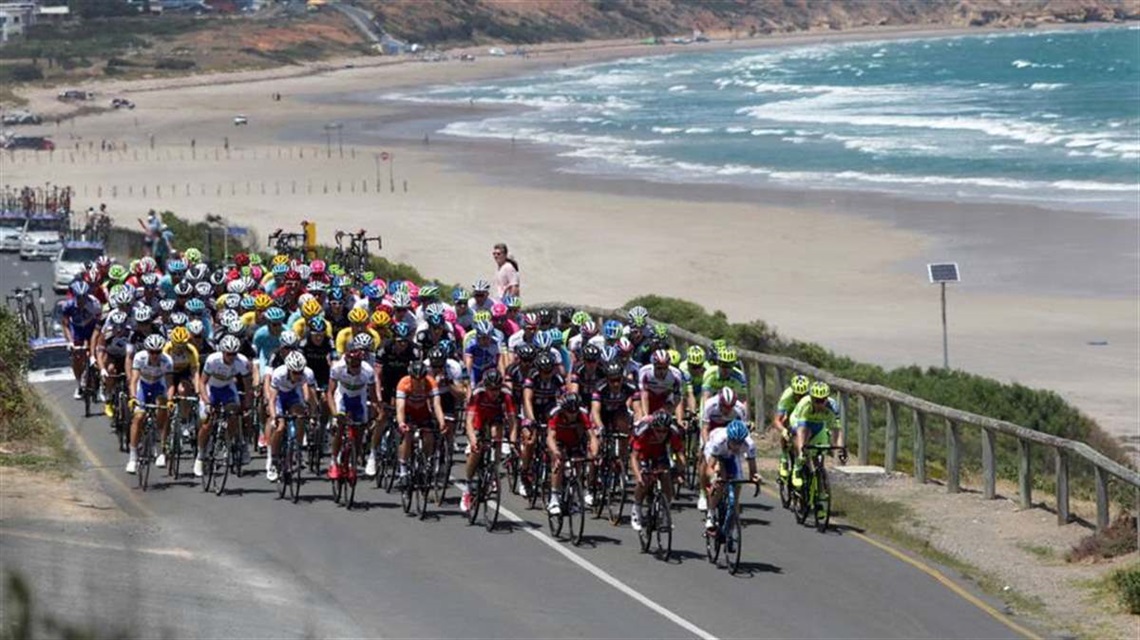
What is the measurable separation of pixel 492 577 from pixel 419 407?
270 cm

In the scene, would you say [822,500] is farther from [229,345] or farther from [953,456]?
[229,345]

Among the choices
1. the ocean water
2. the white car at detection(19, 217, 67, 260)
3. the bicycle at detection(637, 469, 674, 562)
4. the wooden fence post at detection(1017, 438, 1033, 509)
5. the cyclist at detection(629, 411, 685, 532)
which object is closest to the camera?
the cyclist at detection(629, 411, 685, 532)

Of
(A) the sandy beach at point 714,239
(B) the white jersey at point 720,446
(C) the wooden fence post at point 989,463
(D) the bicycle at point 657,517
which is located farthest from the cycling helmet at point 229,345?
(A) the sandy beach at point 714,239

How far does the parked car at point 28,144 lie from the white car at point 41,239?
44.1m

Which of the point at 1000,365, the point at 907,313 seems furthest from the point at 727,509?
the point at 907,313

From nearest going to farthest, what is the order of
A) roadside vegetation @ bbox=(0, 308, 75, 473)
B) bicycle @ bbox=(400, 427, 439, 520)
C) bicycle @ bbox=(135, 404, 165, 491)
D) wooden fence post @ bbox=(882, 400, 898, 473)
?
bicycle @ bbox=(400, 427, 439, 520), bicycle @ bbox=(135, 404, 165, 491), roadside vegetation @ bbox=(0, 308, 75, 473), wooden fence post @ bbox=(882, 400, 898, 473)

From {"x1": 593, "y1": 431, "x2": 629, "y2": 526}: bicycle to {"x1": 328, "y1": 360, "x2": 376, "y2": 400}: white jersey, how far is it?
7.98 ft

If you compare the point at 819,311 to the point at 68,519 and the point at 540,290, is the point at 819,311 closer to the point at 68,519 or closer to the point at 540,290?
the point at 540,290

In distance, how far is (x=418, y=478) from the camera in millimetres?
19156

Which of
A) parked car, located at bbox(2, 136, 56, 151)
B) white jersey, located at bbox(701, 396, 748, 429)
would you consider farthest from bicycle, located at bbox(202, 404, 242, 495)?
parked car, located at bbox(2, 136, 56, 151)

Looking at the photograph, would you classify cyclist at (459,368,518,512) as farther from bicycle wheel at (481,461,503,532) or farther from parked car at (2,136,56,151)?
parked car at (2,136,56,151)

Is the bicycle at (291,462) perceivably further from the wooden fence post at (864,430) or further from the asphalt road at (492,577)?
the wooden fence post at (864,430)

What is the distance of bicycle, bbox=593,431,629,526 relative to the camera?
61.1ft

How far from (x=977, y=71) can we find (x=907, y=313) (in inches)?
4387
